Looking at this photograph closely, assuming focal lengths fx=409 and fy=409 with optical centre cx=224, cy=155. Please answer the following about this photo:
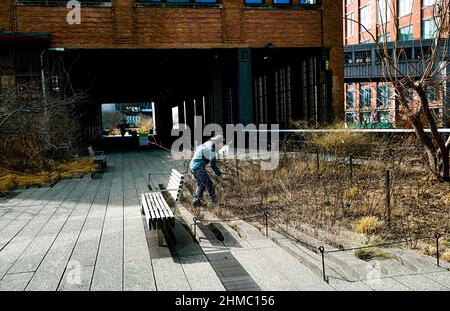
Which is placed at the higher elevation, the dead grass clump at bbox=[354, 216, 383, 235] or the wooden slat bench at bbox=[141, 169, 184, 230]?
the wooden slat bench at bbox=[141, 169, 184, 230]

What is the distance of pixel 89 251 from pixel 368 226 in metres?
3.95

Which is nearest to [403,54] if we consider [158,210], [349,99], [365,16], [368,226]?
[368,226]

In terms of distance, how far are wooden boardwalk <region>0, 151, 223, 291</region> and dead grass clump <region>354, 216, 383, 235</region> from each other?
2390mm

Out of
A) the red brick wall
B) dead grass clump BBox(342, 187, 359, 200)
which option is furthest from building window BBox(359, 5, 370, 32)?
dead grass clump BBox(342, 187, 359, 200)

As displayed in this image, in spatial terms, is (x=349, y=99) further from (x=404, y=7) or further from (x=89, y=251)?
(x=89, y=251)

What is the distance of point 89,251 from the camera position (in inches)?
217

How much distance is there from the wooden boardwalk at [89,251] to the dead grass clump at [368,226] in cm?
239

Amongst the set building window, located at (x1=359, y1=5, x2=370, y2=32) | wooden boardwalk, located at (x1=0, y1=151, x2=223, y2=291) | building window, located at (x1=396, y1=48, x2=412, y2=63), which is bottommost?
wooden boardwalk, located at (x1=0, y1=151, x2=223, y2=291)

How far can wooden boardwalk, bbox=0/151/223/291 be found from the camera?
4.42 metres

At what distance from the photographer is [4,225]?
23.5ft

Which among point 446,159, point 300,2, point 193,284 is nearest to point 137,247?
point 193,284

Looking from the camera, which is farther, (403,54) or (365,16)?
(365,16)

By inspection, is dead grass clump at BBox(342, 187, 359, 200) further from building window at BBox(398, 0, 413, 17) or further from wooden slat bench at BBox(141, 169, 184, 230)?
building window at BBox(398, 0, 413, 17)

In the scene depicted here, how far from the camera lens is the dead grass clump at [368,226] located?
5.91 meters
